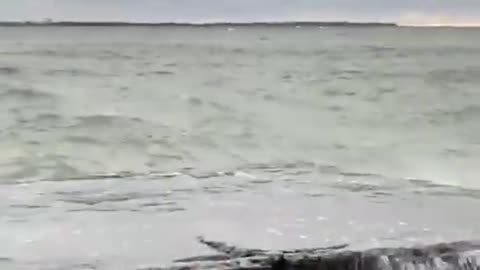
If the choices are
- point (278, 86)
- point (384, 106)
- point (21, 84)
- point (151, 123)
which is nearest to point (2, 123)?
point (151, 123)

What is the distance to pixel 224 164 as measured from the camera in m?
6.23

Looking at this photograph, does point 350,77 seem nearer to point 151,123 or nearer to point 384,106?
point 384,106

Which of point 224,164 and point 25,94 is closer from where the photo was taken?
point 224,164

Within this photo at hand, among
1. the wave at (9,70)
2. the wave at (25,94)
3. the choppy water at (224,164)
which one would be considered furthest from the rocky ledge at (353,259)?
the wave at (9,70)

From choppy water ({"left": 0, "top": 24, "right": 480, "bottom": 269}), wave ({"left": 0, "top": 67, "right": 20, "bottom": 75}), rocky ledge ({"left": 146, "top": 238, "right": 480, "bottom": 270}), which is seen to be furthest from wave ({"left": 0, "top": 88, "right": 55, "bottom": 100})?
rocky ledge ({"left": 146, "top": 238, "right": 480, "bottom": 270})

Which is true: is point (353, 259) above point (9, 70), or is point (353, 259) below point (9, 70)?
below

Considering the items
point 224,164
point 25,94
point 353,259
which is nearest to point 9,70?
point 25,94

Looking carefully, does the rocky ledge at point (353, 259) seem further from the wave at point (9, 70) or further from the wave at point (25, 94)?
the wave at point (9, 70)

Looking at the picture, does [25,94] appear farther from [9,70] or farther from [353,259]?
[353,259]

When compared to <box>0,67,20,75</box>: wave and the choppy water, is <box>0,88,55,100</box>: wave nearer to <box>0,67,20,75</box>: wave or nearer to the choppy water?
the choppy water

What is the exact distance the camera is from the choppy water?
2.36 metres

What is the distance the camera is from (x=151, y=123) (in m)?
10.1

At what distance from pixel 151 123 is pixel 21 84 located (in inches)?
330

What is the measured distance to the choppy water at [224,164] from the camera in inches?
92.8
